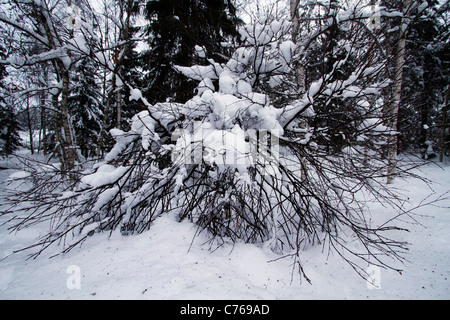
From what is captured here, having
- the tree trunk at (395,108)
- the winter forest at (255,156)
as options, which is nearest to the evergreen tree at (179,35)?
the winter forest at (255,156)

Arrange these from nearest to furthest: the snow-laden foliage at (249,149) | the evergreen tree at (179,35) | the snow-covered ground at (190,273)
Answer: the snow-covered ground at (190,273) → the snow-laden foliage at (249,149) → the evergreen tree at (179,35)

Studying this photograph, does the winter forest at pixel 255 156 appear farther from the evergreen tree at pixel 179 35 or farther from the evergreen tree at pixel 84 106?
the evergreen tree at pixel 84 106

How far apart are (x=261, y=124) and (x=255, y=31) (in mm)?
1445

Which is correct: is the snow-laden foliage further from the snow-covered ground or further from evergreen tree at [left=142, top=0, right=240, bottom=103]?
evergreen tree at [left=142, top=0, right=240, bottom=103]

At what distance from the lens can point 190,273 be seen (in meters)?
1.90

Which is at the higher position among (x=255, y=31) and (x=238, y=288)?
(x=255, y=31)

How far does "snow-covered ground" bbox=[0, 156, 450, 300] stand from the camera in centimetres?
174

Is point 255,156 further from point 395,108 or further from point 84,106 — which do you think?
point 84,106

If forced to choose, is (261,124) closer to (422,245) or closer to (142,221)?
(142,221)

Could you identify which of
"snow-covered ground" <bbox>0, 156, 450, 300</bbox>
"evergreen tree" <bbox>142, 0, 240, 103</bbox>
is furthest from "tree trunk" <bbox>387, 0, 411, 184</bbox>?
"evergreen tree" <bbox>142, 0, 240, 103</bbox>

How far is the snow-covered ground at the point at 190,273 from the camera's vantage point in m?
1.74

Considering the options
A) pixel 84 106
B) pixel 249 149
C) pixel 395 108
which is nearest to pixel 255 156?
pixel 249 149
